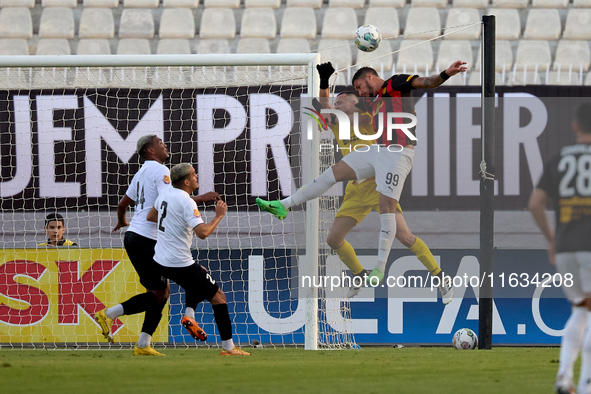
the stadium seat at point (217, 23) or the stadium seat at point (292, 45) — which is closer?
the stadium seat at point (292, 45)

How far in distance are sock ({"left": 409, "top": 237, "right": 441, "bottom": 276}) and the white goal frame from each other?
969mm

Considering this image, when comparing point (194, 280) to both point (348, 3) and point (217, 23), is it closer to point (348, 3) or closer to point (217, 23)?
point (217, 23)

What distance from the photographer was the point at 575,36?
11.0m

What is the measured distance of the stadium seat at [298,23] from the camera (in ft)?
36.2

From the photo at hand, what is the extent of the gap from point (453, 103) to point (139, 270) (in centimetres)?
394

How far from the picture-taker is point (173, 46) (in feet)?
35.6

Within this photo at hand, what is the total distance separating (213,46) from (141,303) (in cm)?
589

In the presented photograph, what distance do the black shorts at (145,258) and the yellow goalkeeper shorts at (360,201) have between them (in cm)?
204

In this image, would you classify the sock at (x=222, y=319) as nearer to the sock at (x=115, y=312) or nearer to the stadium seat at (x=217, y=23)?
the sock at (x=115, y=312)

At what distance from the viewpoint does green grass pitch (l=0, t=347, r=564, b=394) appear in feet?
12.4

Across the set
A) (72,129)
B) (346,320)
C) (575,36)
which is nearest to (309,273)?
(346,320)

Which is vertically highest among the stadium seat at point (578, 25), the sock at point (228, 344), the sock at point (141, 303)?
the stadium seat at point (578, 25)

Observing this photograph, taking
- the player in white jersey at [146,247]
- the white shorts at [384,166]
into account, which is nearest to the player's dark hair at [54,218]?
the player in white jersey at [146,247]

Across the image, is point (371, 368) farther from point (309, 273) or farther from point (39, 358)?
point (39, 358)
